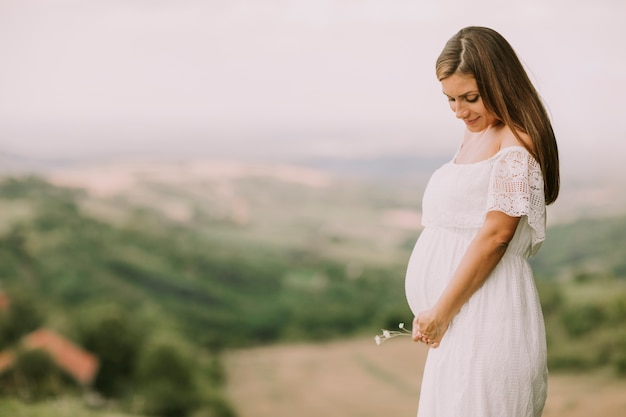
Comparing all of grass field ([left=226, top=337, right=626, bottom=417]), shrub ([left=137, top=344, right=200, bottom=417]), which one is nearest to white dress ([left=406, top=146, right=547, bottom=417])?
grass field ([left=226, top=337, right=626, bottom=417])

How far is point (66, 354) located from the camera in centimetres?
389

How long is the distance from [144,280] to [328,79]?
5.00ft

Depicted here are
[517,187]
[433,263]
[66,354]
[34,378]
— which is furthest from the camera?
[66,354]

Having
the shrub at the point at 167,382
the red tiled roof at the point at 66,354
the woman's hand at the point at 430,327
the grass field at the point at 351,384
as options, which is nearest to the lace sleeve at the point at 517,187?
the woman's hand at the point at 430,327

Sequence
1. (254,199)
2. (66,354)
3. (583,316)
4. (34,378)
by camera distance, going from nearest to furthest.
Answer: (34,378), (66,354), (583,316), (254,199)

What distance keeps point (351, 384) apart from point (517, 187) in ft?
9.04

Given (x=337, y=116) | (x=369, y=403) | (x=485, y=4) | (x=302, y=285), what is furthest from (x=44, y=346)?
(x=485, y=4)

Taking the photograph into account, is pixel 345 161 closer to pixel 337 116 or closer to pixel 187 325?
pixel 337 116

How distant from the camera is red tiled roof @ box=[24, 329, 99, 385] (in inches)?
152

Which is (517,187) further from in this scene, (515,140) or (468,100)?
(468,100)

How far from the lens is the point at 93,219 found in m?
4.08

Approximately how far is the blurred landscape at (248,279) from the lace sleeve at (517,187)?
2.66 metres

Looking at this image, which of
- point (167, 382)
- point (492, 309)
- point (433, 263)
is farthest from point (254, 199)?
point (492, 309)

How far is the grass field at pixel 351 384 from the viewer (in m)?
3.87
